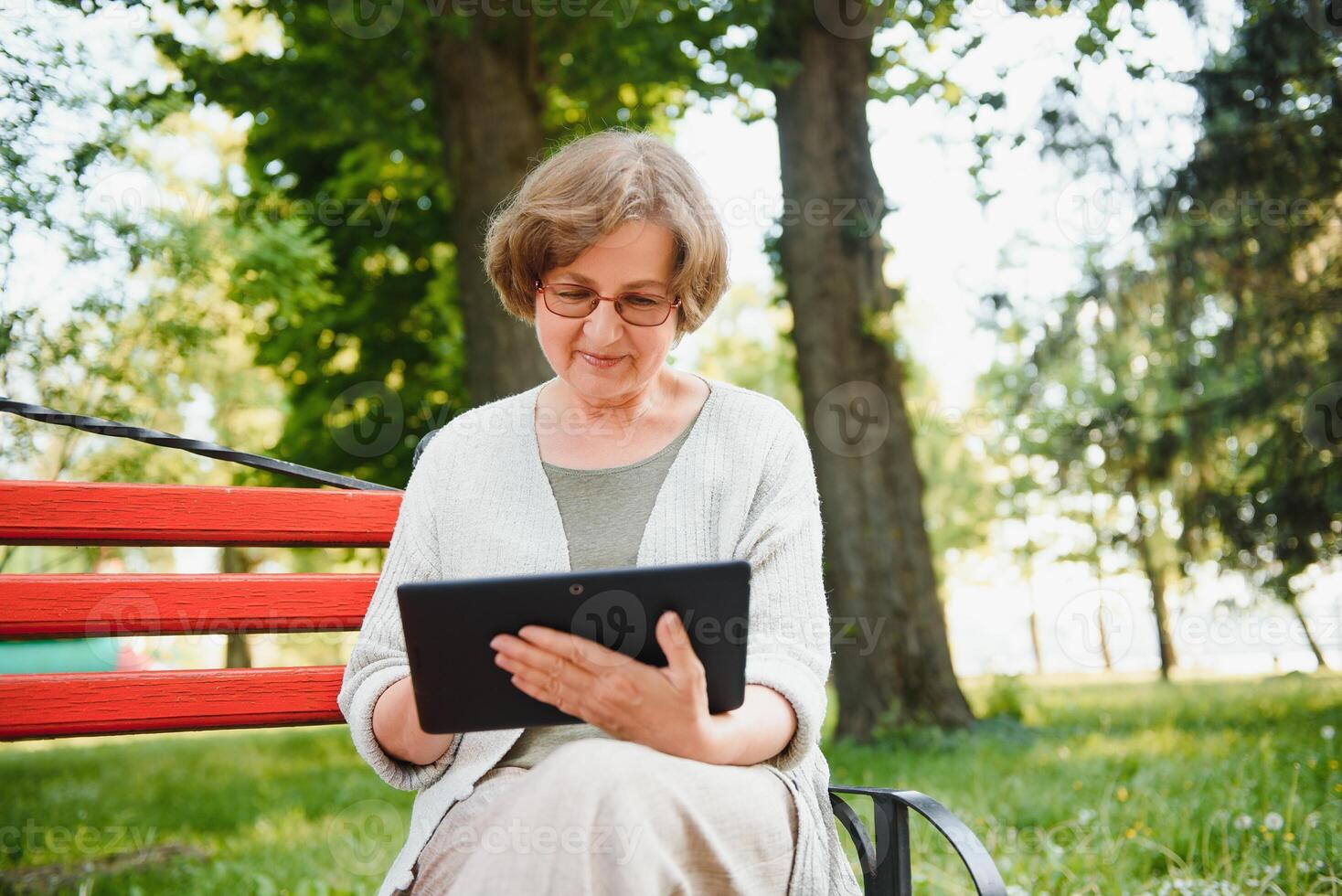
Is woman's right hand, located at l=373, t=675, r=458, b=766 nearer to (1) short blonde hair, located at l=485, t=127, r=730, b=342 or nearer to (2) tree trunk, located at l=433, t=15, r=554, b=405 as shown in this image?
(1) short blonde hair, located at l=485, t=127, r=730, b=342

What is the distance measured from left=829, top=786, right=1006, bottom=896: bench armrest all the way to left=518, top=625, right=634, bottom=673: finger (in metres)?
0.61

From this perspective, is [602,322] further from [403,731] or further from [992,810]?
[992,810]

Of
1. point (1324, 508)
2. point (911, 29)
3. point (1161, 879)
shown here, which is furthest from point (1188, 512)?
point (1161, 879)

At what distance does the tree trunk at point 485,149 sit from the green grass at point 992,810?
2601 mm

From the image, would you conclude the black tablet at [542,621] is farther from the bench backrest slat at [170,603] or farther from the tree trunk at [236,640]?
the tree trunk at [236,640]

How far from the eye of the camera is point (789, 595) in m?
2.09

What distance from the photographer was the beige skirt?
5.06 ft

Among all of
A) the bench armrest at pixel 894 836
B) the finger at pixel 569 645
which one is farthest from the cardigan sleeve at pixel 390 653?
the bench armrest at pixel 894 836

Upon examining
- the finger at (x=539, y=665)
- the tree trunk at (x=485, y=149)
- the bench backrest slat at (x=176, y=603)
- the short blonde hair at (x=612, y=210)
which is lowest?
the finger at (x=539, y=665)

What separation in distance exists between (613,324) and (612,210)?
22 cm

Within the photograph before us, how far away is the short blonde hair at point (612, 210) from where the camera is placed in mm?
2166

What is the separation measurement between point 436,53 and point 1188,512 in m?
7.14

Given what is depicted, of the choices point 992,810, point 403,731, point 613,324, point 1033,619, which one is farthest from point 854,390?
point 1033,619

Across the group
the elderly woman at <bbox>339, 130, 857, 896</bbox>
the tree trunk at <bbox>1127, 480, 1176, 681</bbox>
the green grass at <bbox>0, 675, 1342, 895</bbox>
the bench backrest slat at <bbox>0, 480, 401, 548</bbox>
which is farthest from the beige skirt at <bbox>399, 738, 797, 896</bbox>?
the tree trunk at <bbox>1127, 480, 1176, 681</bbox>
